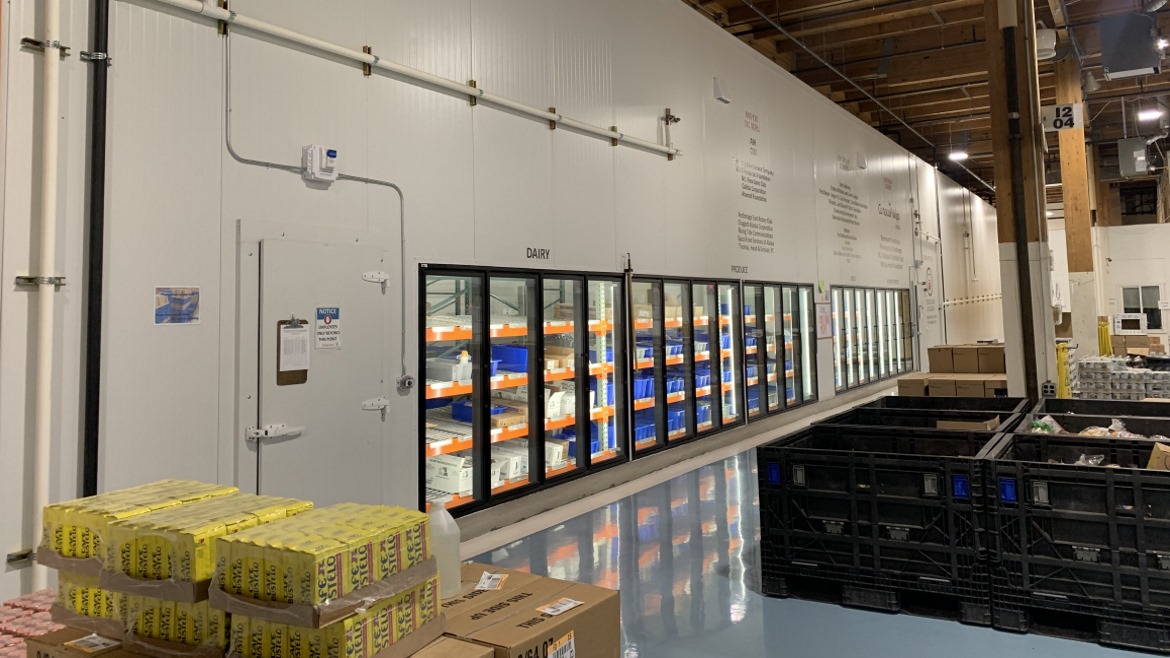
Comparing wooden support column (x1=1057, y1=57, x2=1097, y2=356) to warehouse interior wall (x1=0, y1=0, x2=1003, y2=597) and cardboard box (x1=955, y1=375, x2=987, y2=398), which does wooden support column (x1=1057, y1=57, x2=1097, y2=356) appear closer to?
cardboard box (x1=955, y1=375, x2=987, y2=398)

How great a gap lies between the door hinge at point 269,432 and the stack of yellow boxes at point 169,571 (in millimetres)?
2013

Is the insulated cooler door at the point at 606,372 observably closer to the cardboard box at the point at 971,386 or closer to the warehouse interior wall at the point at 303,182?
the warehouse interior wall at the point at 303,182

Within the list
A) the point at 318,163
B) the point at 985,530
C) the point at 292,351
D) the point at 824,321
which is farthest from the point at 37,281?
the point at 824,321

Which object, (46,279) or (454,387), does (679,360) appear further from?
(46,279)

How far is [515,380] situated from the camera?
5.18 m

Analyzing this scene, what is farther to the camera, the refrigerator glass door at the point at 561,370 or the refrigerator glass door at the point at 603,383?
the refrigerator glass door at the point at 603,383

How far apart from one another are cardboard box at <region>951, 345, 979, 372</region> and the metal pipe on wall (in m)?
8.93

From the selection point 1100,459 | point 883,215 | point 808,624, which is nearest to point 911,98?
point 883,215

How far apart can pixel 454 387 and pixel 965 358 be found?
22.3 feet

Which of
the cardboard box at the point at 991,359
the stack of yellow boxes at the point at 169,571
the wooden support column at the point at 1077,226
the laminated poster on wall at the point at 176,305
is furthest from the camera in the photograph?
the wooden support column at the point at 1077,226

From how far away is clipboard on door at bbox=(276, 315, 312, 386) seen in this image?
3654 mm

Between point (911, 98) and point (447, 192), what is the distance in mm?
11886

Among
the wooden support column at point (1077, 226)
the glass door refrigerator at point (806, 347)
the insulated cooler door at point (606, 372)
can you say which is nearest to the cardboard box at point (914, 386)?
the glass door refrigerator at point (806, 347)

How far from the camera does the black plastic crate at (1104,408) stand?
177 inches
